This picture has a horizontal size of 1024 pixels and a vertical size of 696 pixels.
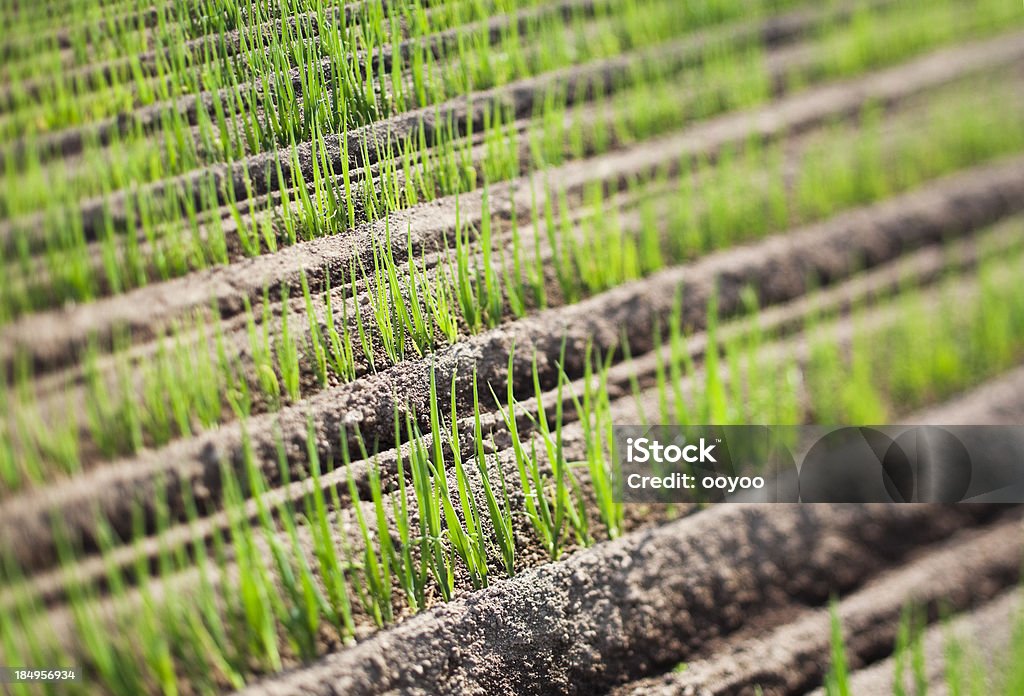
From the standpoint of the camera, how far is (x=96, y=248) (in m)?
0.44

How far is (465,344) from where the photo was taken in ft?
1.81

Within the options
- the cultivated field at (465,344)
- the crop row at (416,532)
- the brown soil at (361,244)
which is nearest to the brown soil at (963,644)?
the cultivated field at (465,344)

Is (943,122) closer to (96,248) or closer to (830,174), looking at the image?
(830,174)

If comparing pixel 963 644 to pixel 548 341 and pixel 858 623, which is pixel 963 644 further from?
pixel 548 341

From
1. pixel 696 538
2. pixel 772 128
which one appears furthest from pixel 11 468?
pixel 772 128

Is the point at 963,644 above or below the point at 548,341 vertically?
below

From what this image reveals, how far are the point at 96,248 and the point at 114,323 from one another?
0.05 metres

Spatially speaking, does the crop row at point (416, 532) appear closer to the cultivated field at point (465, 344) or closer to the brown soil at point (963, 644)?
the cultivated field at point (465, 344)

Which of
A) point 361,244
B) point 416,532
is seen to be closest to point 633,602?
point 416,532

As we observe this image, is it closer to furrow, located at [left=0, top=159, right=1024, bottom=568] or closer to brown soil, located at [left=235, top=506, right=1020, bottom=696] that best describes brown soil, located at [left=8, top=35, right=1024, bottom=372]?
furrow, located at [left=0, top=159, right=1024, bottom=568]

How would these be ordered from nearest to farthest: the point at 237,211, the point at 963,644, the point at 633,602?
the point at 237,211
the point at 633,602
the point at 963,644

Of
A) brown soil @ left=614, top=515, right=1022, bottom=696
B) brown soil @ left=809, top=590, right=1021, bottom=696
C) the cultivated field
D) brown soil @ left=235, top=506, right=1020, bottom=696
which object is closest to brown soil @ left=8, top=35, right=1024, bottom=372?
the cultivated field

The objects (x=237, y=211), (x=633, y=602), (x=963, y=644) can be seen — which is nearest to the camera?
(x=237, y=211)

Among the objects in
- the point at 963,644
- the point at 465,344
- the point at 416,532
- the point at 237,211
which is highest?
the point at 237,211
